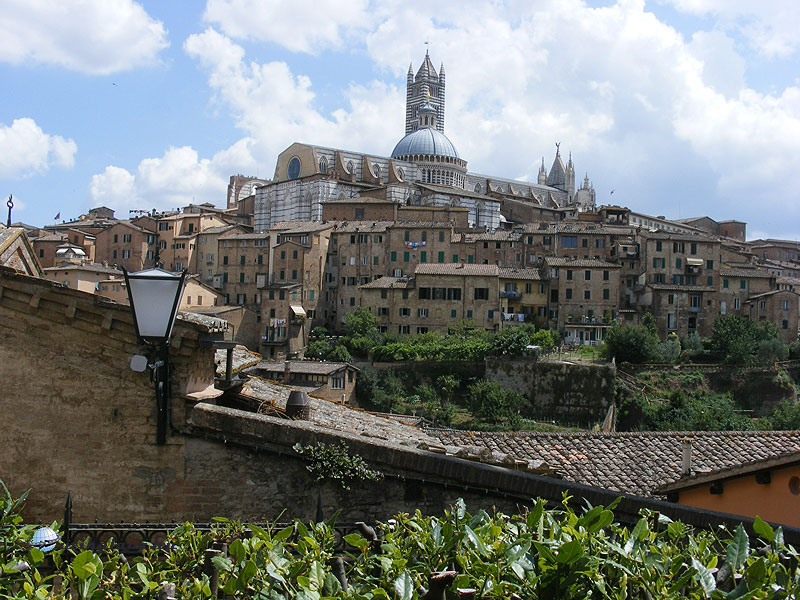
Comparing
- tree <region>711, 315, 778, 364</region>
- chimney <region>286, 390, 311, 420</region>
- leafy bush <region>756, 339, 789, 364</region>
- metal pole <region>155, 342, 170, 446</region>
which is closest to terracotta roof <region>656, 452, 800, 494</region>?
chimney <region>286, 390, 311, 420</region>

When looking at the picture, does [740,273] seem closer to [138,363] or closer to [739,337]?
[739,337]

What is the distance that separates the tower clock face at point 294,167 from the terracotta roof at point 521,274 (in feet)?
124

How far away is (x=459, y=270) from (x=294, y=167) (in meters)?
39.0

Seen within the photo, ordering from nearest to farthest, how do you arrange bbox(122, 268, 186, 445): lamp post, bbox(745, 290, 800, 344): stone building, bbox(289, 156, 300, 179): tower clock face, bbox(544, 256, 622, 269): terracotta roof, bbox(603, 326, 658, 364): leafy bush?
bbox(122, 268, 186, 445): lamp post → bbox(603, 326, 658, 364): leafy bush → bbox(544, 256, 622, 269): terracotta roof → bbox(745, 290, 800, 344): stone building → bbox(289, 156, 300, 179): tower clock face

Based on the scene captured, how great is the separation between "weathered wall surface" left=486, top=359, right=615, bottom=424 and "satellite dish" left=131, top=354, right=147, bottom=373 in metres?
45.5

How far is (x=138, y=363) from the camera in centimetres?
723

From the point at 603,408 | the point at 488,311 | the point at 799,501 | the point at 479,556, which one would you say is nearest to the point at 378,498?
the point at 479,556

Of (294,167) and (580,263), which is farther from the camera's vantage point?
(294,167)

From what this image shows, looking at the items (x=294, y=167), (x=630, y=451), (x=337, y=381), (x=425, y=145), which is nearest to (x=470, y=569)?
(x=630, y=451)

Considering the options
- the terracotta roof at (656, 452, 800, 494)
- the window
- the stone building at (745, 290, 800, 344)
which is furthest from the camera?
the stone building at (745, 290, 800, 344)

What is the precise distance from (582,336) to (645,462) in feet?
159

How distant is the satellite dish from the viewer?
7207 millimetres

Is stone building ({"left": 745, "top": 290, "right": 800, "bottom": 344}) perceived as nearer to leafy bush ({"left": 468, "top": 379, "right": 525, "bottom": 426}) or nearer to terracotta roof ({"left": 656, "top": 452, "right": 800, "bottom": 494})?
leafy bush ({"left": 468, "top": 379, "right": 525, "bottom": 426})

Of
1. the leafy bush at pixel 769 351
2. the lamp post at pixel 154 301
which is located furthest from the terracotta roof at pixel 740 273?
the lamp post at pixel 154 301
